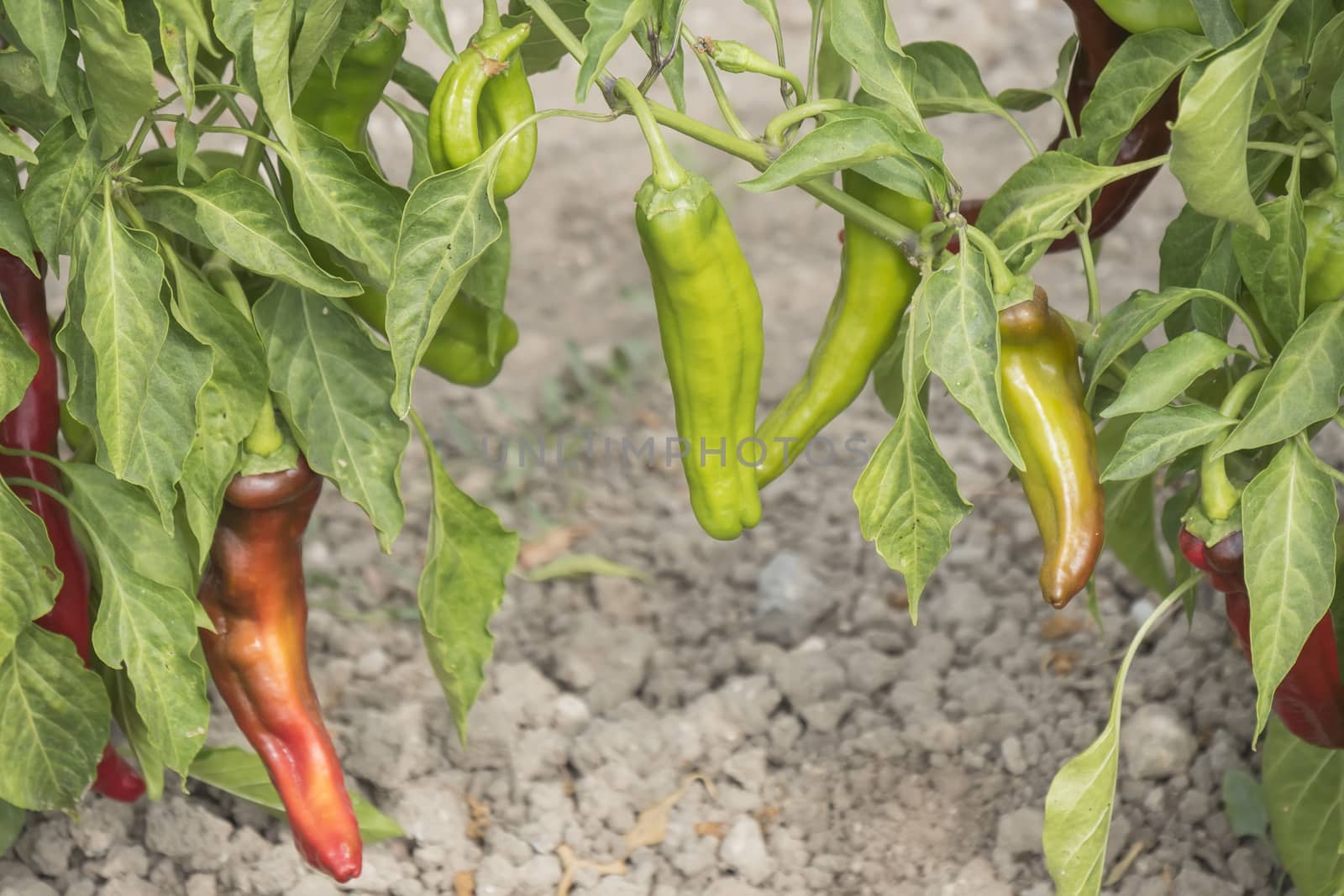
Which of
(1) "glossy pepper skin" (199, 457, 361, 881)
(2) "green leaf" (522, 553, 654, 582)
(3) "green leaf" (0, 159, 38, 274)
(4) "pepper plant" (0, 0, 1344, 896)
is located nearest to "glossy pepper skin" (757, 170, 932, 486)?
(4) "pepper plant" (0, 0, 1344, 896)

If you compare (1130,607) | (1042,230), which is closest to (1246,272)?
(1042,230)

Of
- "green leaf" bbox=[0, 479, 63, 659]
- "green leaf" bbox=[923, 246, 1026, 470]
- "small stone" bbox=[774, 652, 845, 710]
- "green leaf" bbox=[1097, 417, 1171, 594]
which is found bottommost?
"small stone" bbox=[774, 652, 845, 710]

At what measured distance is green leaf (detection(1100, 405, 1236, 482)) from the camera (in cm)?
111

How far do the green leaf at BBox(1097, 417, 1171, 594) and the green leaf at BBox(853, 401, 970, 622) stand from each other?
1.48 feet

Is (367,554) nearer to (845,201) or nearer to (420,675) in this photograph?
(420,675)

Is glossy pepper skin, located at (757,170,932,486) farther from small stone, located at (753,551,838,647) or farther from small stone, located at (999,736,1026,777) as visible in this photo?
small stone, located at (753,551,838,647)

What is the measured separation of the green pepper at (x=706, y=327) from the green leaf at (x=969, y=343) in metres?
0.19

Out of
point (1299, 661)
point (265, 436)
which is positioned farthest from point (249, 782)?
point (1299, 661)

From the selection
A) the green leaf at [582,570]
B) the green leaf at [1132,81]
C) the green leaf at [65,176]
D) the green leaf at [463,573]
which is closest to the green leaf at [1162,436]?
the green leaf at [1132,81]

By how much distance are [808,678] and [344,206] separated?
1.00m

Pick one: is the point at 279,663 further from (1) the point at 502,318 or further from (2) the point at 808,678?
(2) the point at 808,678

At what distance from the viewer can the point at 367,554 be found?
2.19m

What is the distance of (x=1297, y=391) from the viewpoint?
1.08 metres

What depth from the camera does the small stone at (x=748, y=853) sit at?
1640 millimetres
